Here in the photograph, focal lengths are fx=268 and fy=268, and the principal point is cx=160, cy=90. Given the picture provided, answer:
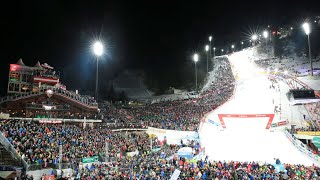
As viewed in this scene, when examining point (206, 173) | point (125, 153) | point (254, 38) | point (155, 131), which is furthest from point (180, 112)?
point (254, 38)

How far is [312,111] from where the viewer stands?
144 feet

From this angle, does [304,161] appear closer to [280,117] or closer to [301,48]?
[280,117]

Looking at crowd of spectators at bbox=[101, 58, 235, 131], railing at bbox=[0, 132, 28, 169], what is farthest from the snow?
railing at bbox=[0, 132, 28, 169]

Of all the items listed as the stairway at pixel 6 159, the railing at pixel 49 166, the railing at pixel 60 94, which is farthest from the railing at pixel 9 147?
the railing at pixel 60 94

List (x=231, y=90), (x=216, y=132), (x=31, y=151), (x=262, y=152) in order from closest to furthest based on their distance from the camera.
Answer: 1. (x=31, y=151)
2. (x=262, y=152)
3. (x=216, y=132)
4. (x=231, y=90)

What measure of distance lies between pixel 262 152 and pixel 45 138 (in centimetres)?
2297

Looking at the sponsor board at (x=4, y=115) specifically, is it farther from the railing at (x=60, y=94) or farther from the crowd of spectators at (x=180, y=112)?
the crowd of spectators at (x=180, y=112)

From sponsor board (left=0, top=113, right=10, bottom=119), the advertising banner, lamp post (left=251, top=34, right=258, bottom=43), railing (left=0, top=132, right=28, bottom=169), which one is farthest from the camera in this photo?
lamp post (left=251, top=34, right=258, bottom=43)

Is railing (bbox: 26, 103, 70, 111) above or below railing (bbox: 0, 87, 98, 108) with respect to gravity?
below

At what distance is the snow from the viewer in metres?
29.9

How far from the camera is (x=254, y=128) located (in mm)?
39812

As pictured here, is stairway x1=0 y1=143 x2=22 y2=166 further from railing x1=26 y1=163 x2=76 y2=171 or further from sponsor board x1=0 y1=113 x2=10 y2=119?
sponsor board x1=0 y1=113 x2=10 y2=119

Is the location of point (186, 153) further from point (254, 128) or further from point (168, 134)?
point (254, 128)

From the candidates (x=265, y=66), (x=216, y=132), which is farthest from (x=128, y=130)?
(x=265, y=66)
